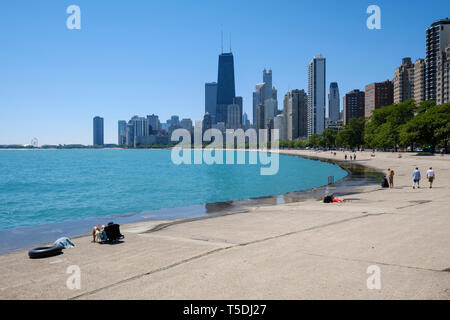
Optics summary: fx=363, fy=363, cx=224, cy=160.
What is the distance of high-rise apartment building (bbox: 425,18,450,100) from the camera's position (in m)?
184

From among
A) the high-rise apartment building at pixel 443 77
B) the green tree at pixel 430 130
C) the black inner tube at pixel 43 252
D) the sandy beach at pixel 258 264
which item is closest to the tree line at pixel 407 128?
the green tree at pixel 430 130

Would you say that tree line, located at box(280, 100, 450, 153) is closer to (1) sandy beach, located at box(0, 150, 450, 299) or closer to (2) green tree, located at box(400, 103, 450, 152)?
(2) green tree, located at box(400, 103, 450, 152)

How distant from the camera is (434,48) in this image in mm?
186875

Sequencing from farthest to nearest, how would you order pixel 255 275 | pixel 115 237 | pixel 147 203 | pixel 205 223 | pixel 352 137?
pixel 352 137
pixel 147 203
pixel 205 223
pixel 115 237
pixel 255 275

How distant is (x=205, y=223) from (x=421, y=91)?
211483mm

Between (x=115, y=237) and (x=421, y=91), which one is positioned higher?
(x=421, y=91)

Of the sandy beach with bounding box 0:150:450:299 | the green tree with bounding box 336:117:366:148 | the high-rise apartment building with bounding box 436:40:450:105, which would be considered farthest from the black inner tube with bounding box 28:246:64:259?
the high-rise apartment building with bounding box 436:40:450:105

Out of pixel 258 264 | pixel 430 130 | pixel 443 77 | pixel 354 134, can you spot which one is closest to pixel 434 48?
pixel 443 77

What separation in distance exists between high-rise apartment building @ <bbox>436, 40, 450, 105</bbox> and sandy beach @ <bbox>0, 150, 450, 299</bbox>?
16644 cm

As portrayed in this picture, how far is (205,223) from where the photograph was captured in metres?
19.8

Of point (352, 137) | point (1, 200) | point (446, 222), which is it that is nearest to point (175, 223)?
point (446, 222)

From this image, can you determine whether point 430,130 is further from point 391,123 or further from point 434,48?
point 434,48
